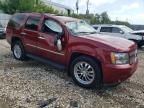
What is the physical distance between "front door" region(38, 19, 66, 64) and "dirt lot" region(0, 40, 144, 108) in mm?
524

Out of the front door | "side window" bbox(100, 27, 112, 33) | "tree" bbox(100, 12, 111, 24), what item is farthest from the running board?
"tree" bbox(100, 12, 111, 24)

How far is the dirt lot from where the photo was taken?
561 cm

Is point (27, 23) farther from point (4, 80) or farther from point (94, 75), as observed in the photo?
point (94, 75)

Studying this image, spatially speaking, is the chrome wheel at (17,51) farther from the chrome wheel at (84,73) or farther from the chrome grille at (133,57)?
the chrome grille at (133,57)

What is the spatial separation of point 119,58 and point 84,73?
0.97m

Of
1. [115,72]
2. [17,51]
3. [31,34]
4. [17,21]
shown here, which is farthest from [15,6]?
[115,72]

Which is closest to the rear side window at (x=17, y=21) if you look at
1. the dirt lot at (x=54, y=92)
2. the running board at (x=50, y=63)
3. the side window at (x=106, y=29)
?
the running board at (x=50, y=63)

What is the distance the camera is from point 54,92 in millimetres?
6207

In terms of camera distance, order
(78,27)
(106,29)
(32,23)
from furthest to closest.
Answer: (106,29) → (32,23) → (78,27)

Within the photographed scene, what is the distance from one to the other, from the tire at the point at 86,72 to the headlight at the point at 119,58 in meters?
0.43

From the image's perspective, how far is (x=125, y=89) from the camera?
6.86 meters

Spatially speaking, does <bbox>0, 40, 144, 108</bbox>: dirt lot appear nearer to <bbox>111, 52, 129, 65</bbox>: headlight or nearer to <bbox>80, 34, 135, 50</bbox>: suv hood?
<bbox>111, 52, 129, 65</bbox>: headlight

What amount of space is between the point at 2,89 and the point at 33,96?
33.6 inches

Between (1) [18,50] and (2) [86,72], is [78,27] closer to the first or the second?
(2) [86,72]
